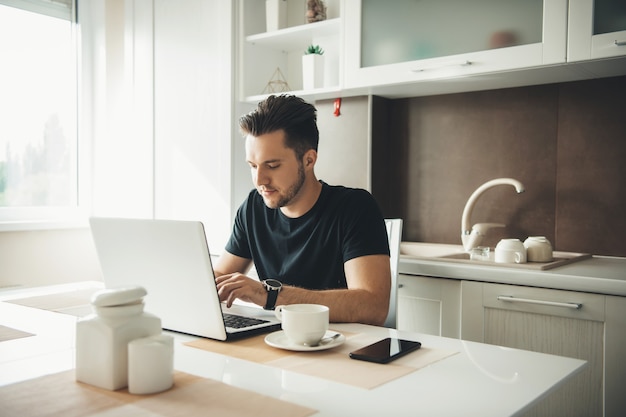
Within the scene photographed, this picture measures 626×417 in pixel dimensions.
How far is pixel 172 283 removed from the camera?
1.30 metres

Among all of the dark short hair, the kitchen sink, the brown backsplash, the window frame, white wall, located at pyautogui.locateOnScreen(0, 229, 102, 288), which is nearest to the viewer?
the dark short hair

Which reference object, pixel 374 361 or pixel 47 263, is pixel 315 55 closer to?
pixel 47 263

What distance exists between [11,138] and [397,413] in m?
3.12

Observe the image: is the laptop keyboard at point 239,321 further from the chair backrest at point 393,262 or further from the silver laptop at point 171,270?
the chair backrest at point 393,262

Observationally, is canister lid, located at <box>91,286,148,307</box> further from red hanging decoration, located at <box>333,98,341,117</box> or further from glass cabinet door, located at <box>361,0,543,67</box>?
red hanging decoration, located at <box>333,98,341,117</box>

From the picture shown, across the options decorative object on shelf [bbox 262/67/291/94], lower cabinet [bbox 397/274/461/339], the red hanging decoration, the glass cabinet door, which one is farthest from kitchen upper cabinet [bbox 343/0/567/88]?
lower cabinet [bbox 397/274/461/339]

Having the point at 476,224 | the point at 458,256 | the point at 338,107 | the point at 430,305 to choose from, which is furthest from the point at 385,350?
the point at 338,107

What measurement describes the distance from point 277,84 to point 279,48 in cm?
20

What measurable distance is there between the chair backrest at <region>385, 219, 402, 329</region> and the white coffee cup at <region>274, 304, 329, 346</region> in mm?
796

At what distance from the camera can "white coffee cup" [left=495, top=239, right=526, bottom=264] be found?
2229 millimetres

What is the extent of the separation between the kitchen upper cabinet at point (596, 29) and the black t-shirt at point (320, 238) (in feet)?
3.03

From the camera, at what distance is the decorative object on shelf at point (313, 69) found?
2939 millimetres

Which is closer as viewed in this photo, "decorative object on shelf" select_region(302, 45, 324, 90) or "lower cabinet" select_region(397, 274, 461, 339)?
"lower cabinet" select_region(397, 274, 461, 339)

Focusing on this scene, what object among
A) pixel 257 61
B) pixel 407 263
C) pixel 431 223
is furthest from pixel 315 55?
pixel 407 263
